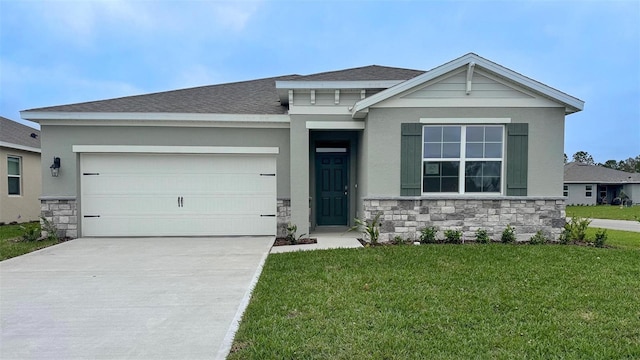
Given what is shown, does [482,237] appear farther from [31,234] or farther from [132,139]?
[31,234]

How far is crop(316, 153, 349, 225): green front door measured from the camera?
9.53 metres

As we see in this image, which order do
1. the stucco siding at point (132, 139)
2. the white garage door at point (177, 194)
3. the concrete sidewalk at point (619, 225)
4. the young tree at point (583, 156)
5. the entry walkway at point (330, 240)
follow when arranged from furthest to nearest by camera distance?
the young tree at point (583, 156) → the concrete sidewalk at point (619, 225) → the white garage door at point (177, 194) → the stucco siding at point (132, 139) → the entry walkway at point (330, 240)

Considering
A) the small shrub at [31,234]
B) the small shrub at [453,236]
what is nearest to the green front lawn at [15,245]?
the small shrub at [31,234]

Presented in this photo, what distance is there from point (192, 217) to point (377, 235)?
4639 millimetres

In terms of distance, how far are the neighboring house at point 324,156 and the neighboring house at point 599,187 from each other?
1154 inches

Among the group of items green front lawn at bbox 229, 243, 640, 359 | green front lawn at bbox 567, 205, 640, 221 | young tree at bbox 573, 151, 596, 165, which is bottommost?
green front lawn at bbox 567, 205, 640, 221

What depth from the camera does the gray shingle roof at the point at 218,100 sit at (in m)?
8.61

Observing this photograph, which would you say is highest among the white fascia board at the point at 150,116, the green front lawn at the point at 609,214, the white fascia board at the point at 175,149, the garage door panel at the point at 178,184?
the white fascia board at the point at 150,116

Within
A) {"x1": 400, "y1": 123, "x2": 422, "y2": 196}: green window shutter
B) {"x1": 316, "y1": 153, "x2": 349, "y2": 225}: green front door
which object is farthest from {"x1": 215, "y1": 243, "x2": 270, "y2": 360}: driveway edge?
{"x1": 316, "y1": 153, "x2": 349, "y2": 225}: green front door

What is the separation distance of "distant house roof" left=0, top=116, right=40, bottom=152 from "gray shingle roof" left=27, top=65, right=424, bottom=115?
502cm

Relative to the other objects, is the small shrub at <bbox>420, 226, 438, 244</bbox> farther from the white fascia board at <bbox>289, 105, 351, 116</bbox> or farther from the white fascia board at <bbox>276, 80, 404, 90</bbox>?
the white fascia board at <bbox>276, 80, 404, 90</bbox>

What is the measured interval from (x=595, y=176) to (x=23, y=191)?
41.2 metres

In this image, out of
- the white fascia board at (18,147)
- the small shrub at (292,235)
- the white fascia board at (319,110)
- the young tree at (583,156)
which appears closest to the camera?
the small shrub at (292,235)

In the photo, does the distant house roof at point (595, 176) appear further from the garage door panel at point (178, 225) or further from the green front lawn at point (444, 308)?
the garage door panel at point (178, 225)
